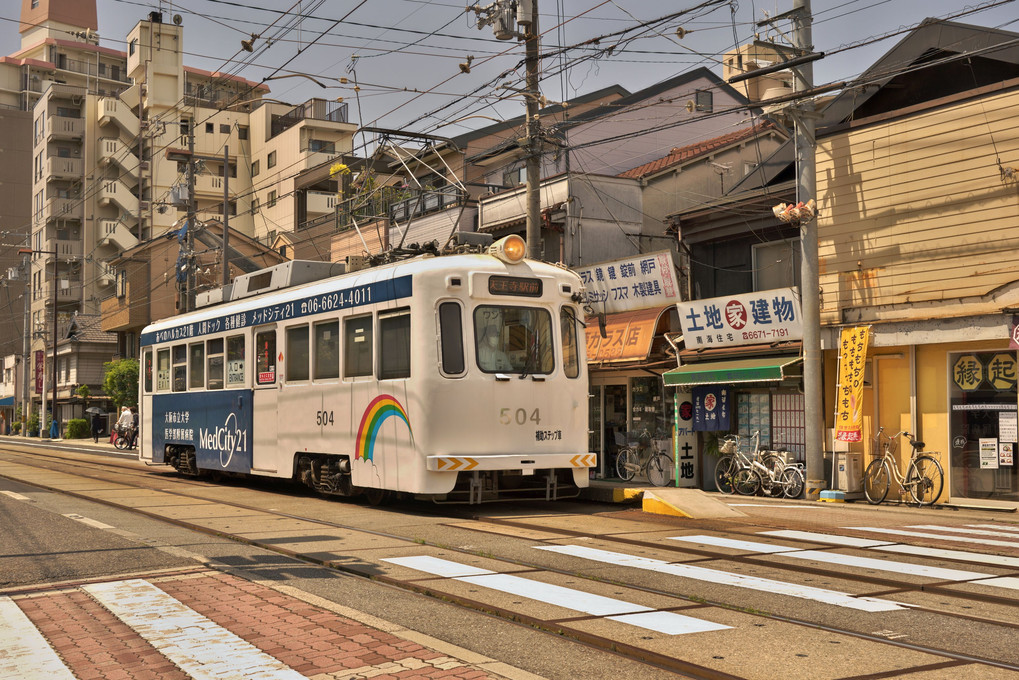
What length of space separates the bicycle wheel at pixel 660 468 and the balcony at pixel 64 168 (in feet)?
201

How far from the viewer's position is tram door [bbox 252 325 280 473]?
52.7ft

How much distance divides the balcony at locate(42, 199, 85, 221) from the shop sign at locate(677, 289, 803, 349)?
6105 cm

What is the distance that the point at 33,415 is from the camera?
67.3m

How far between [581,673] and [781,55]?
13984 millimetres

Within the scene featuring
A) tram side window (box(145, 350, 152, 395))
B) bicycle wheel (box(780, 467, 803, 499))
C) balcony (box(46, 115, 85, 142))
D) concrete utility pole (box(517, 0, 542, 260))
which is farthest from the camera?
balcony (box(46, 115, 85, 142))

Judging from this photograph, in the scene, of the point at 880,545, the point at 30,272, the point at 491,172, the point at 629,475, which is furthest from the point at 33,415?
the point at 880,545

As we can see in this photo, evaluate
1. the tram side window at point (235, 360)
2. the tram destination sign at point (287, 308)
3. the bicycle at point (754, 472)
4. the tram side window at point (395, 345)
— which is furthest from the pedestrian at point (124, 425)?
the tram side window at point (395, 345)

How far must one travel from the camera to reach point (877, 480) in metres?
16.4

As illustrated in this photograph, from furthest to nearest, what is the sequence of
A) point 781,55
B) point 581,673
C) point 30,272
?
point 30,272
point 781,55
point 581,673

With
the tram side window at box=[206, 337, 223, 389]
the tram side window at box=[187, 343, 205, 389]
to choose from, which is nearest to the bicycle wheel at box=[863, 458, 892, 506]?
the tram side window at box=[206, 337, 223, 389]

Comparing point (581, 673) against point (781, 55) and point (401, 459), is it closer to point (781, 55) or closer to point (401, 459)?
point (401, 459)

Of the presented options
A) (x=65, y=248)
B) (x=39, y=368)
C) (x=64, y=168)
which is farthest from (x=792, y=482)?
(x=64, y=168)

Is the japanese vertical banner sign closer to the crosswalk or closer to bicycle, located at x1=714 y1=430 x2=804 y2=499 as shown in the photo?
bicycle, located at x1=714 y1=430 x2=804 y2=499

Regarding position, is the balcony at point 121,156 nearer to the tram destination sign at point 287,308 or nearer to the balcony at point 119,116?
the balcony at point 119,116
